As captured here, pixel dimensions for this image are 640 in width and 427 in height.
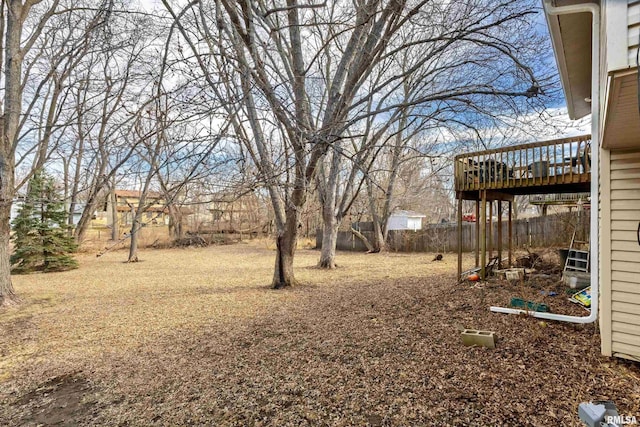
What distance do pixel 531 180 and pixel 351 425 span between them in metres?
5.29

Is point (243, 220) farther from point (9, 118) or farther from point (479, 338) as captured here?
point (479, 338)

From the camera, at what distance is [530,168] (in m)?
5.78

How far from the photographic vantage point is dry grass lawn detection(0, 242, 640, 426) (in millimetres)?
2447

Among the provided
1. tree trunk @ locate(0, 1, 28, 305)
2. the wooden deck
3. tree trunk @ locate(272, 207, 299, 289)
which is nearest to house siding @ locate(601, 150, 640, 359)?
the wooden deck

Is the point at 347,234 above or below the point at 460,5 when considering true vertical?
below

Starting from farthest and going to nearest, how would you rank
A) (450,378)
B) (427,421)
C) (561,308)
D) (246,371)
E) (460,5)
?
1. (460,5)
2. (561,308)
3. (246,371)
4. (450,378)
5. (427,421)

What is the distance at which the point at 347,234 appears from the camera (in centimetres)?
1753

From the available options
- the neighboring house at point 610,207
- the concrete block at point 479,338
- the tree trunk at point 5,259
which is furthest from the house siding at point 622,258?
the tree trunk at point 5,259

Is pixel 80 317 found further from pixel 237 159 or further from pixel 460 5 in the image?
pixel 460 5

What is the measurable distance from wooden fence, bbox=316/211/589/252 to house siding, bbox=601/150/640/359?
844 centimetres

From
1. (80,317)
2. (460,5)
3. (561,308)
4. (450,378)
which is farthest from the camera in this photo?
(80,317)

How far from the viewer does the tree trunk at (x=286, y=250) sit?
7.00 meters

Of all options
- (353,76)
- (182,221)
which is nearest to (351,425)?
(353,76)

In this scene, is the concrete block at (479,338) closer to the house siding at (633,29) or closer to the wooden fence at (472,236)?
the house siding at (633,29)
